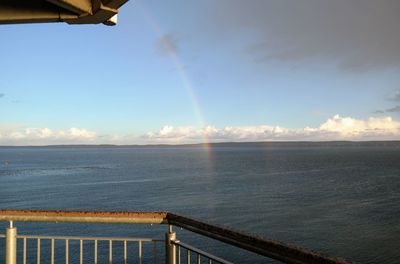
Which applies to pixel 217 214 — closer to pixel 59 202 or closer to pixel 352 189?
pixel 59 202

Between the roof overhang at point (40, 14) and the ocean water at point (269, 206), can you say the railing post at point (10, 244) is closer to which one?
the roof overhang at point (40, 14)

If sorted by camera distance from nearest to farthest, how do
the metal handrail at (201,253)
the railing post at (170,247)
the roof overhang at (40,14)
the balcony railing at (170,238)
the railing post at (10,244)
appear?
the balcony railing at (170,238) → the metal handrail at (201,253) → the railing post at (170,247) → the railing post at (10,244) → the roof overhang at (40,14)

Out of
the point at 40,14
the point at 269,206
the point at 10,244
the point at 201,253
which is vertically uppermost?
the point at 40,14

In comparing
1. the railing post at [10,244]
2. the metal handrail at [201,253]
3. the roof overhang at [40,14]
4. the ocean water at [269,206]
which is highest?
the roof overhang at [40,14]

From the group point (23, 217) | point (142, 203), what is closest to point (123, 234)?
point (142, 203)

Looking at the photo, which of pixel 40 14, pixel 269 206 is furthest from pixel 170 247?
pixel 269 206

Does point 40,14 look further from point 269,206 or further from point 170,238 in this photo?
point 269,206

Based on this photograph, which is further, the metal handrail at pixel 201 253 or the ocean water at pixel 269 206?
the ocean water at pixel 269 206

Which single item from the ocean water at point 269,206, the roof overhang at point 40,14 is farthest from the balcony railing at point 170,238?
the ocean water at point 269,206

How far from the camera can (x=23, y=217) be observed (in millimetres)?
3795

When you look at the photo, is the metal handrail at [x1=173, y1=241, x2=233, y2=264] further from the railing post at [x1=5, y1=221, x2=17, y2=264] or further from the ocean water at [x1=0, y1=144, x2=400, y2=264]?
the ocean water at [x1=0, y1=144, x2=400, y2=264]

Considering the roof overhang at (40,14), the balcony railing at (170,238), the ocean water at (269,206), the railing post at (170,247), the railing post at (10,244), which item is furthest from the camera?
the ocean water at (269,206)

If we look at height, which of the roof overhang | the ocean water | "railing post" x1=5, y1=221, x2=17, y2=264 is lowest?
the ocean water

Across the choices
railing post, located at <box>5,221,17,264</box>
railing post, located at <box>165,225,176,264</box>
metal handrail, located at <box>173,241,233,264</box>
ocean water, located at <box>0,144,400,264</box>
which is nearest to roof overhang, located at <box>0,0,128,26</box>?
railing post, located at <box>5,221,17,264</box>
